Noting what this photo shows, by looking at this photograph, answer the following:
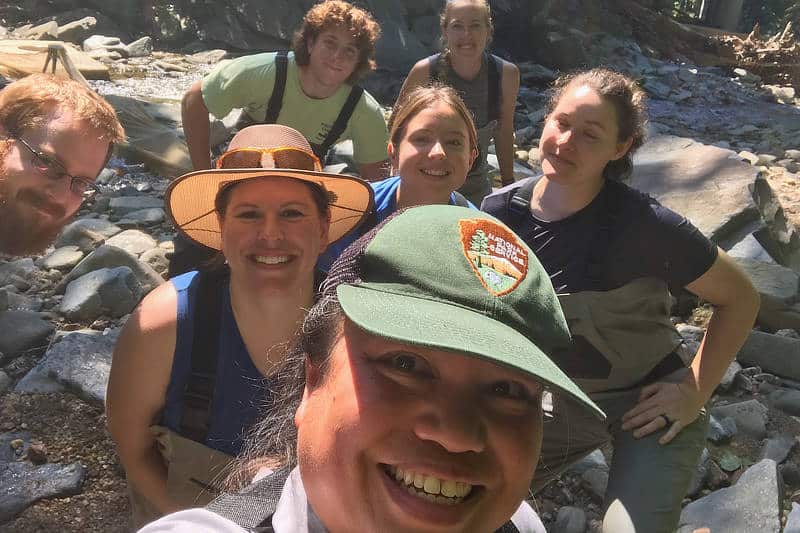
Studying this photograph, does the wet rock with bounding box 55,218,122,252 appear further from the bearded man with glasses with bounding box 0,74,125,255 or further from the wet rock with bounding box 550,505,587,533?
the wet rock with bounding box 550,505,587,533

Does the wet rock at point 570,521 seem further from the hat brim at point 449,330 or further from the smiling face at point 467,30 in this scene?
the smiling face at point 467,30

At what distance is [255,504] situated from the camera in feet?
3.99

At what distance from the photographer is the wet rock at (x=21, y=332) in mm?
4105

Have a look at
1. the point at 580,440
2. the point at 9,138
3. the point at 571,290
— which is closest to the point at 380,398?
the point at 571,290

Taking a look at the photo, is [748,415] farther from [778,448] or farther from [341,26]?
[341,26]

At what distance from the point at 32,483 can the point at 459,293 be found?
2.74 meters

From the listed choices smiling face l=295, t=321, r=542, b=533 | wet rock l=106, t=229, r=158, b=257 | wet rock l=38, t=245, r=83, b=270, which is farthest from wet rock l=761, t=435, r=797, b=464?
wet rock l=38, t=245, r=83, b=270

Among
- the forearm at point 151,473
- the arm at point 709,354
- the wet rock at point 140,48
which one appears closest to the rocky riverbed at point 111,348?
the arm at point 709,354

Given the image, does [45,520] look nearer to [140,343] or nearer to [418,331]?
[140,343]

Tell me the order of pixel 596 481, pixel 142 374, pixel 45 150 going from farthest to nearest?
pixel 596 481, pixel 45 150, pixel 142 374

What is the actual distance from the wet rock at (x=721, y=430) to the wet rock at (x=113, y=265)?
3485mm

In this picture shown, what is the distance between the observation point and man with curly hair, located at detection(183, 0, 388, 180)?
377cm

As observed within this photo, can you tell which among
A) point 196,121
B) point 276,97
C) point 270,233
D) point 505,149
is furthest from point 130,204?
point 270,233

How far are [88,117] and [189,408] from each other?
3.75 ft
